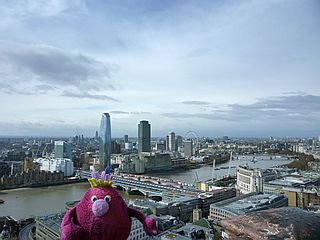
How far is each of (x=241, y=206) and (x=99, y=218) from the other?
543 centimetres

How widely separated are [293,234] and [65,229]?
0.54m

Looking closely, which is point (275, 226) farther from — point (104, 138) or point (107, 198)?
point (104, 138)

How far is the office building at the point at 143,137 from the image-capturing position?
2038cm

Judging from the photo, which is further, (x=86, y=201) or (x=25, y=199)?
(x=25, y=199)

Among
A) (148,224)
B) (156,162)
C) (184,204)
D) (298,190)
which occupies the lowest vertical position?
(184,204)

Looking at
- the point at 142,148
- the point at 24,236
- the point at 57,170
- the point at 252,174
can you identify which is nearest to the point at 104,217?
the point at 24,236

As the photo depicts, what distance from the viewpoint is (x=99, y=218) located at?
79 cm

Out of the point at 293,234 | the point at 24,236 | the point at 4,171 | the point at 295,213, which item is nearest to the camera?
the point at 293,234

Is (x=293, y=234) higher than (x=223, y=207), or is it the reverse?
(x=293, y=234)

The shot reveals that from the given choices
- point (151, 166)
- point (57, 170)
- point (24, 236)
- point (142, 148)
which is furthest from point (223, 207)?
point (142, 148)

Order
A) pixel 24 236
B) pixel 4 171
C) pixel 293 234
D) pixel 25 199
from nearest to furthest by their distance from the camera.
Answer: pixel 293 234
pixel 24 236
pixel 25 199
pixel 4 171

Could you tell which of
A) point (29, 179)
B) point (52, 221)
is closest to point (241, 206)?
point (52, 221)

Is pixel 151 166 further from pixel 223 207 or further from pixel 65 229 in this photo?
pixel 65 229

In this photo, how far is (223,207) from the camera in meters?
5.77
